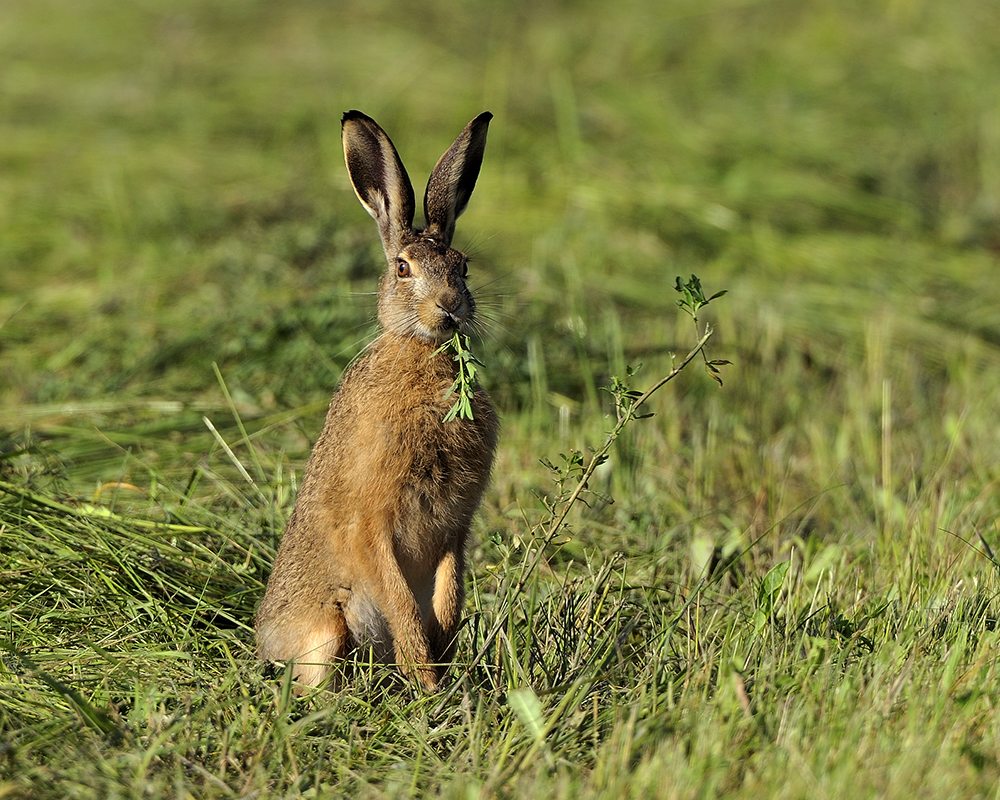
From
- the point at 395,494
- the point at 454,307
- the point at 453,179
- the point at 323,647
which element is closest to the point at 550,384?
the point at 453,179

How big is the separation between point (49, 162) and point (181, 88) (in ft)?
5.50

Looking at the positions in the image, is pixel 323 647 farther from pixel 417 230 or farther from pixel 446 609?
pixel 417 230

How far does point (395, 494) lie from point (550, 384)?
2.49 meters

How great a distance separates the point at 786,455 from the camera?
5.66 m

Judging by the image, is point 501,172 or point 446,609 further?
point 501,172

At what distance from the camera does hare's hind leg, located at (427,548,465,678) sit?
383cm

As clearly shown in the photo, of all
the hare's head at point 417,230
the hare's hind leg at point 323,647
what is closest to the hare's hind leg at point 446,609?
the hare's hind leg at point 323,647

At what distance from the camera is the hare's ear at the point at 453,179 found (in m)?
3.99

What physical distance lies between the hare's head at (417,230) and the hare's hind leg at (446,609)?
733mm

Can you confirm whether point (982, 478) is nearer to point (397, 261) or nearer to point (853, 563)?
point (853, 563)

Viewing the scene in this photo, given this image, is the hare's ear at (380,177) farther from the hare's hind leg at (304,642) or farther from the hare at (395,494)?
the hare's hind leg at (304,642)

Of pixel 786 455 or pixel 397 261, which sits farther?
pixel 786 455

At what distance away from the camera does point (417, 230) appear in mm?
4215

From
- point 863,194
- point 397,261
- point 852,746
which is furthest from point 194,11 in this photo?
point 852,746
